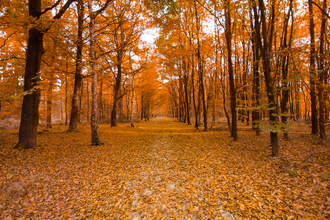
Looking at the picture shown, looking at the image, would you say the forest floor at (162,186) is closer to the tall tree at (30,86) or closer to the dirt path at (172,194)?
the dirt path at (172,194)

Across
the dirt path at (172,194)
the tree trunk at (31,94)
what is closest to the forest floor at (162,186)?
the dirt path at (172,194)

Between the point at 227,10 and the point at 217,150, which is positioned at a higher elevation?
the point at 227,10

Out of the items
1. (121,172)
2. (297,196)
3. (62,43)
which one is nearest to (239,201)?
(297,196)

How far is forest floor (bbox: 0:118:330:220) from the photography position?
3.49 m

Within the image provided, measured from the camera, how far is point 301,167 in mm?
5062

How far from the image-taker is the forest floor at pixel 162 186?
11.5ft

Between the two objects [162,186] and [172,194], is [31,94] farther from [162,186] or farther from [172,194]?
[172,194]

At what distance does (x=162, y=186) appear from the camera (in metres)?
4.74

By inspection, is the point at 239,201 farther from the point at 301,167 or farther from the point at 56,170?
the point at 56,170

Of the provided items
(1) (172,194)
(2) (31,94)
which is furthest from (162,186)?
(2) (31,94)

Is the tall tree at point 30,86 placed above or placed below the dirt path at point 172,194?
above

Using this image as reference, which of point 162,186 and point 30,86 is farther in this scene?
point 30,86

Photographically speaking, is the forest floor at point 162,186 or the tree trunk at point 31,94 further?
the tree trunk at point 31,94

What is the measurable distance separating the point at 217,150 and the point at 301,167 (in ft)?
12.1
